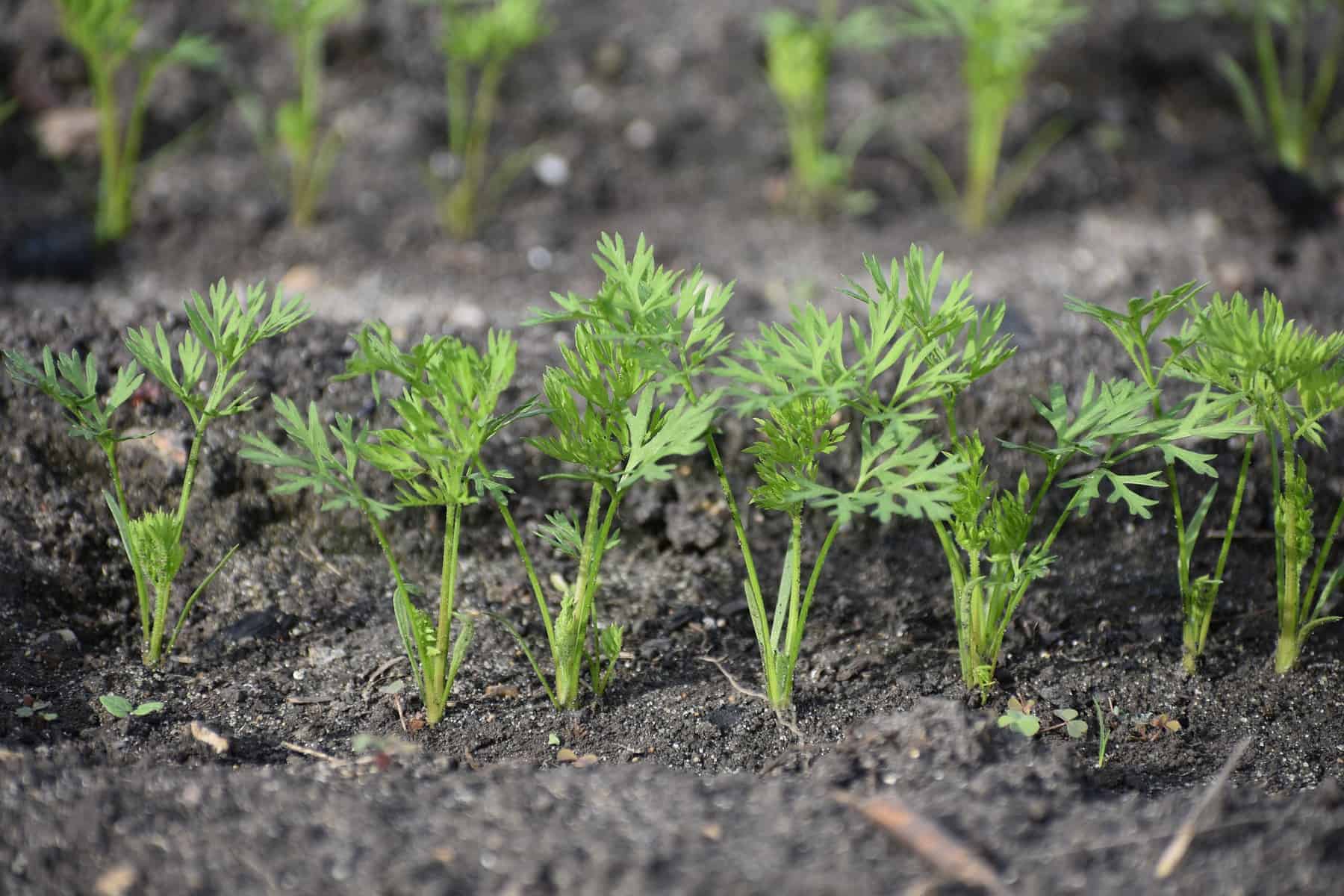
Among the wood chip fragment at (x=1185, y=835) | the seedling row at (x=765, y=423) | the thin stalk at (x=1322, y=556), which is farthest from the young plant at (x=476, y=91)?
the wood chip fragment at (x=1185, y=835)

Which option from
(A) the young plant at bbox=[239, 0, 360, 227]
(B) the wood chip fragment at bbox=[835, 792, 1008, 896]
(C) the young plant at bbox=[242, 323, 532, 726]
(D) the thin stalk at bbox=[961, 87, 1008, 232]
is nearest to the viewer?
(B) the wood chip fragment at bbox=[835, 792, 1008, 896]

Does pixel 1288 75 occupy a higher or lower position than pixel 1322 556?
higher

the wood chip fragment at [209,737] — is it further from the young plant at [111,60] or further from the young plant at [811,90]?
the young plant at [811,90]

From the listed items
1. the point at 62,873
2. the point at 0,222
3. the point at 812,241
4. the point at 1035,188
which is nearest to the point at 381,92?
the point at 0,222

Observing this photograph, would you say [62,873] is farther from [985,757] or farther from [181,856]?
[985,757]

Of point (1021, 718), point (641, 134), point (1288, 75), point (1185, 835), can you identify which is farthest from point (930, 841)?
point (1288, 75)

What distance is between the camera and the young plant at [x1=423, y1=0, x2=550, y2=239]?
4.02 m

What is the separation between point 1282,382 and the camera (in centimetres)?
188

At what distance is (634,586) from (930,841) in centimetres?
113

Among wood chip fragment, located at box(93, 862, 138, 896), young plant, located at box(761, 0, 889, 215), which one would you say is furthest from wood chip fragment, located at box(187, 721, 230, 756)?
young plant, located at box(761, 0, 889, 215)

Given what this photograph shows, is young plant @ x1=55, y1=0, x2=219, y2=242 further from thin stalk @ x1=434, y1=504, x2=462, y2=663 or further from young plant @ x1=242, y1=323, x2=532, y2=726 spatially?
thin stalk @ x1=434, y1=504, x2=462, y2=663

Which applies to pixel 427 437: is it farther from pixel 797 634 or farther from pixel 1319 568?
pixel 1319 568

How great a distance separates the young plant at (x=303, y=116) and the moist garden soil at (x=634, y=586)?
0.10 meters

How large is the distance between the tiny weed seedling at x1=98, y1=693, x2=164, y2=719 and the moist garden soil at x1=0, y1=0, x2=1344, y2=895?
3cm
